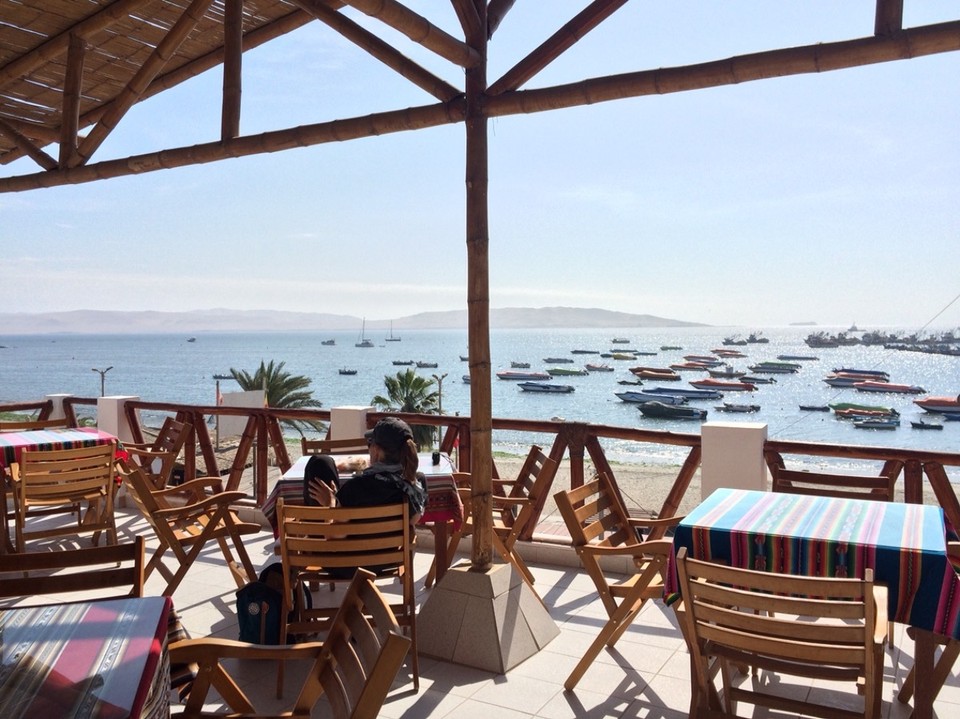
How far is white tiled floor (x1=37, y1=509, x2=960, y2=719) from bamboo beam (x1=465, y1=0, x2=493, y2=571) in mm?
545

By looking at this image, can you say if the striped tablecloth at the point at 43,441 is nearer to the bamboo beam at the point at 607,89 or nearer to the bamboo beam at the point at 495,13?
the bamboo beam at the point at 607,89

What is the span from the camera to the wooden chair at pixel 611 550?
339 cm

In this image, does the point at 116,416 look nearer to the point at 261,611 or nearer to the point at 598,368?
the point at 261,611

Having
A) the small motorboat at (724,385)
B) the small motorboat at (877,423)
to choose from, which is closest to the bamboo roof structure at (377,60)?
the small motorboat at (877,423)

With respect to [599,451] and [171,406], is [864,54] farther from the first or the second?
[171,406]

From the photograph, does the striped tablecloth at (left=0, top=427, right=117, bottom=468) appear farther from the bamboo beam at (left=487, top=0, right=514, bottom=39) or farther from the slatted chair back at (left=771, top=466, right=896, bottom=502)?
the slatted chair back at (left=771, top=466, right=896, bottom=502)

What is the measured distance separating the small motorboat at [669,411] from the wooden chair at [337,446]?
150ft

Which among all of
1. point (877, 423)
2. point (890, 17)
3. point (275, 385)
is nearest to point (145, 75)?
point (890, 17)

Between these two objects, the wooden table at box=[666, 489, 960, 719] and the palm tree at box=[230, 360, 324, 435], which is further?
the palm tree at box=[230, 360, 324, 435]

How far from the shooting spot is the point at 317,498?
3697mm

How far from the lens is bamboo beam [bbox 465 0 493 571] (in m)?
3.71

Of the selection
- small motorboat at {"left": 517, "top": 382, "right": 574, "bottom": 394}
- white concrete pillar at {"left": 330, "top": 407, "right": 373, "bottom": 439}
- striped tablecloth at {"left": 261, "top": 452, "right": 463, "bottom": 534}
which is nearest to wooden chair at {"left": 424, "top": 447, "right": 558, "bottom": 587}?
striped tablecloth at {"left": 261, "top": 452, "right": 463, "bottom": 534}

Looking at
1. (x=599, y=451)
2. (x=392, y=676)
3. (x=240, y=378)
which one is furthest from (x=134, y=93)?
(x=240, y=378)

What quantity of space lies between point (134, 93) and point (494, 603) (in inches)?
157
